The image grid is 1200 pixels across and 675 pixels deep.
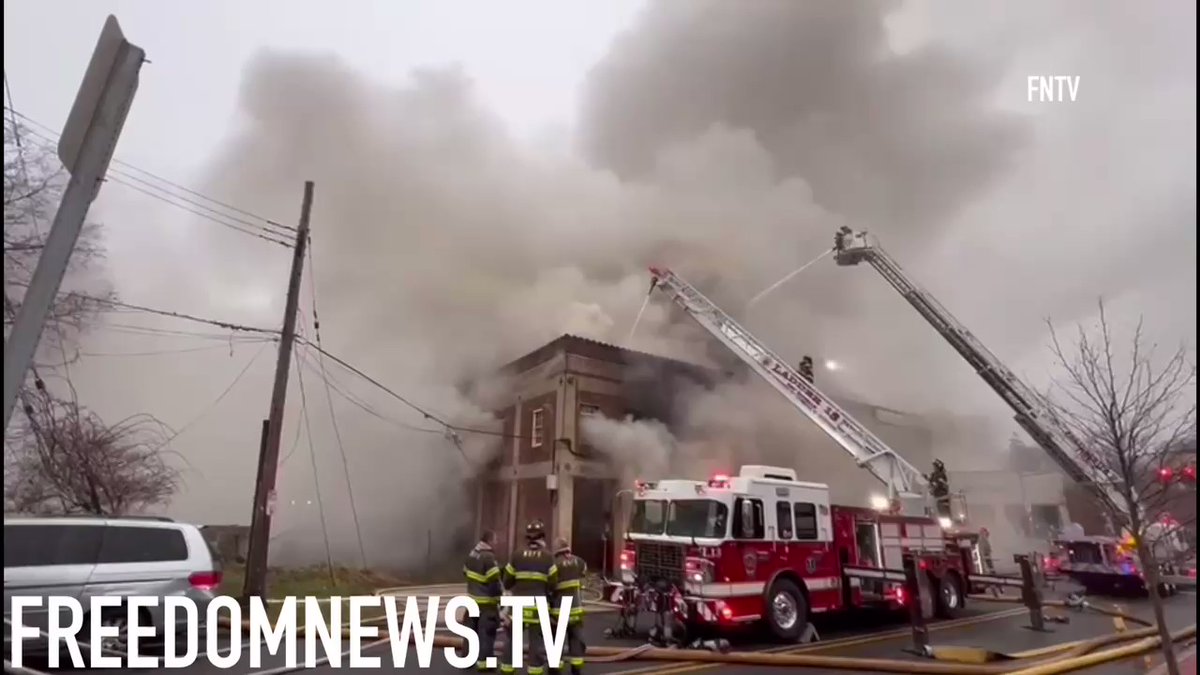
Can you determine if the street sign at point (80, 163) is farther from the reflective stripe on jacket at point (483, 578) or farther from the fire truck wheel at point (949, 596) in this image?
the fire truck wheel at point (949, 596)

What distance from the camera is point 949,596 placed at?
11.5m

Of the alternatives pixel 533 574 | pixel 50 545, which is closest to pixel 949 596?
pixel 533 574

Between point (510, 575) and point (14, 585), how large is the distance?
446 centimetres

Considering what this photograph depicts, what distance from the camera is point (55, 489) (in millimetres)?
11023

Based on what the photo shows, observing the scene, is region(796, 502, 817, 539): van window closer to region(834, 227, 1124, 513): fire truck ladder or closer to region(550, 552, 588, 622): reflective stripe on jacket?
region(550, 552, 588, 622): reflective stripe on jacket

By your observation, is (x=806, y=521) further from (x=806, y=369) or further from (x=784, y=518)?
(x=806, y=369)

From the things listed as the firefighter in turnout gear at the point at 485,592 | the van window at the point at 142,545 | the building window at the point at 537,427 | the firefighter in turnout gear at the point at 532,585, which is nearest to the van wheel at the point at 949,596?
the firefighter in turnout gear at the point at 532,585

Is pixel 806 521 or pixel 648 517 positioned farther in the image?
pixel 806 521

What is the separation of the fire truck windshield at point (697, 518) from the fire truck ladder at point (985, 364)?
10272mm

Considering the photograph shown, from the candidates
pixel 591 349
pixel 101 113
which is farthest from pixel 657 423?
pixel 101 113

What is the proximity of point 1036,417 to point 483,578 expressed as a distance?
47.8ft

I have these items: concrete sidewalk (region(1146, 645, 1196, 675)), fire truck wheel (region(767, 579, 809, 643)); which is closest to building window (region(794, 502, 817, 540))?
fire truck wheel (region(767, 579, 809, 643))

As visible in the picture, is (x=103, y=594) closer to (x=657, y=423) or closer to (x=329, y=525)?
(x=329, y=525)

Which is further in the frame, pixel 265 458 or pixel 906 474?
pixel 906 474
